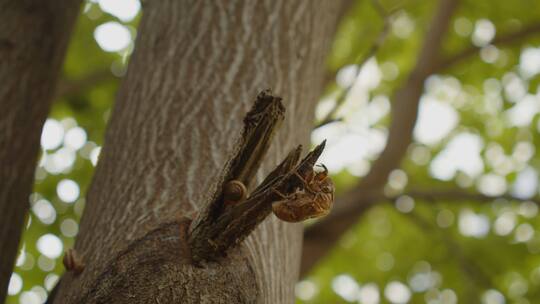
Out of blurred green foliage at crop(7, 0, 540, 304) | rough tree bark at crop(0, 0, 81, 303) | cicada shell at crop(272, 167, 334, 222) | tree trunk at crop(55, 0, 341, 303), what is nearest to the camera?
cicada shell at crop(272, 167, 334, 222)

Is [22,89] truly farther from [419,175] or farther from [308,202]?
[419,175]

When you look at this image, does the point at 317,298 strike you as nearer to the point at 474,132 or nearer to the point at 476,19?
the point at 474,132

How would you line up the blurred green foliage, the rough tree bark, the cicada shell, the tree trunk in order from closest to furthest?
the cicada shell < the tree trunk < the rough tree bark < the blurred green foliage

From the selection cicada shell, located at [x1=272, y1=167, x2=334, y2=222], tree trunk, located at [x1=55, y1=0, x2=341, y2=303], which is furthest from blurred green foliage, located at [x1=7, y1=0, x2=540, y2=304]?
cicada shell, located at [x1=272, y1=167, x2=334, y2=222]

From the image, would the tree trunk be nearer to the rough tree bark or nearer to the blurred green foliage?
the rough tree bark

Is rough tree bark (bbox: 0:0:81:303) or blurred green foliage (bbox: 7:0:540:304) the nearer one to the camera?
rough tree bark (bbox: 0:0:81:303)
